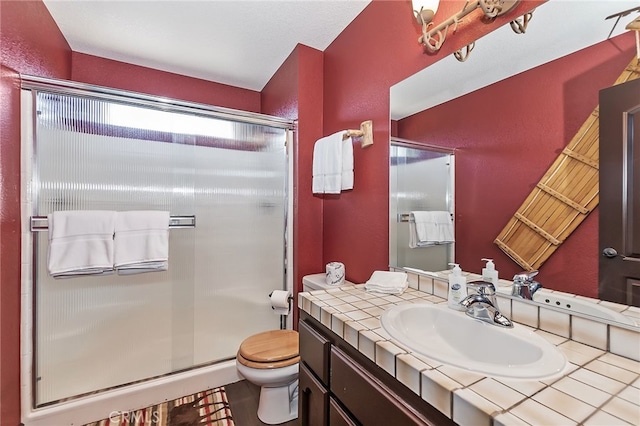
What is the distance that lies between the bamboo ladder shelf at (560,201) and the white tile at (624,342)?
0.24 meters

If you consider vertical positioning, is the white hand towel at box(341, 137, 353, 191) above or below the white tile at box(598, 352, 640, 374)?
above

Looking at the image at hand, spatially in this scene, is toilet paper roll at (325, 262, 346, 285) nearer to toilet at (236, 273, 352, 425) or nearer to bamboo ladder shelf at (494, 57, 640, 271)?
toilet at (236, 273, 352, 425)

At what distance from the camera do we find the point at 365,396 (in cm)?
78

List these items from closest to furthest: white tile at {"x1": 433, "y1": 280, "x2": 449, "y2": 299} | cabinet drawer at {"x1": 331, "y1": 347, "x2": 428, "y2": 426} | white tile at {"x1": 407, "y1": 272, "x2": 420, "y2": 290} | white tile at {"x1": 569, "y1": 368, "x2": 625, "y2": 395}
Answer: white tile at {"x1": 569, "y1": 368, "x2": 625, "y2": 395}
cabinet drawer at {"x1": 331, "y1": 347, "x2": 428, "y2": 426}
white tile at {"x1": 433, "y1": 280, "x2": 449, "y2": 299}
white tile at {"x1": 407, "y1": 272, "x2": 420, "y2": 290}

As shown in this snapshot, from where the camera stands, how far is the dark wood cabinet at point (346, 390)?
663 millimetres

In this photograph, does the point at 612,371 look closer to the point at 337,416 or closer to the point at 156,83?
the point at 337,416

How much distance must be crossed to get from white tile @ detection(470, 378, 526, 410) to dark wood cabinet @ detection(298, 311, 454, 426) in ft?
0.31

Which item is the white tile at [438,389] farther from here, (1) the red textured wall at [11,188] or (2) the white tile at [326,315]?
(1) the red textured wall at [11,188]

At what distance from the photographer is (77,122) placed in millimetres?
1543

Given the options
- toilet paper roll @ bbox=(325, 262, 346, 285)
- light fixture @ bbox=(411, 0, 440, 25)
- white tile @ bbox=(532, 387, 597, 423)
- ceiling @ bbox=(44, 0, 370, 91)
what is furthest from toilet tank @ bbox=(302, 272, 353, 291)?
ceiling @ bbox=(44, 0, 370, 91)

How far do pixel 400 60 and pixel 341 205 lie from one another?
0.91 meters

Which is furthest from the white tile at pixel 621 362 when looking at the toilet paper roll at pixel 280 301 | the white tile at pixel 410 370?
the toilet paper roll at pixel 280 301

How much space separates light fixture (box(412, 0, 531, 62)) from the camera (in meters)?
0.96

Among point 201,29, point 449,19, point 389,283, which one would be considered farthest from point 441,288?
point 201,29
